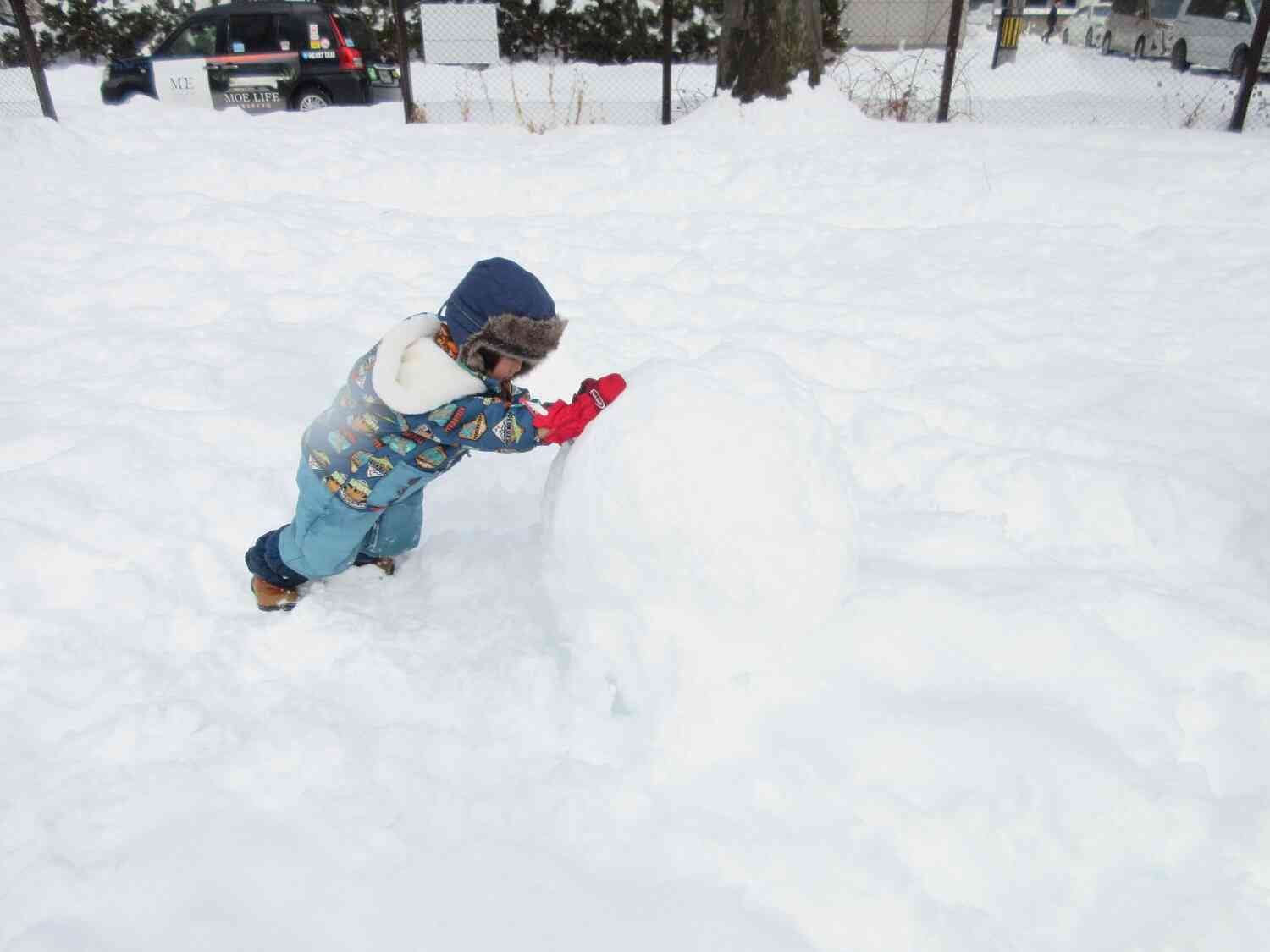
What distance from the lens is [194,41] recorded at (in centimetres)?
1052

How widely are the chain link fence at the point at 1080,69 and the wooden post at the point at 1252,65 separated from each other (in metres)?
0.52

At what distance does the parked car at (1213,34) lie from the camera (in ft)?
41.7

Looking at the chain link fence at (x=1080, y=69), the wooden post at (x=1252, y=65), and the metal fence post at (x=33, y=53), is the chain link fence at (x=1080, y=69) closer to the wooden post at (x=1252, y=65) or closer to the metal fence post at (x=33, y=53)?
the wooden post at (x=1252, y=65)

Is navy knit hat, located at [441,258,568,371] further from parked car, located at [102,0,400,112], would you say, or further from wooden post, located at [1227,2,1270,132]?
parked car, located at [102,0,400,112]

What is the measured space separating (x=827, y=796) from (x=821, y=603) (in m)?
0.46

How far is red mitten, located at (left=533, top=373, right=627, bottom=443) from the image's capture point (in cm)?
223

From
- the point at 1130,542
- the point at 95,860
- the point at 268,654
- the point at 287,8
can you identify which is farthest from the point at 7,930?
the point at 287,8

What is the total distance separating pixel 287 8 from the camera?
33.9ft

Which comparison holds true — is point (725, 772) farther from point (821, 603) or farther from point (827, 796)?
point (821, 603)

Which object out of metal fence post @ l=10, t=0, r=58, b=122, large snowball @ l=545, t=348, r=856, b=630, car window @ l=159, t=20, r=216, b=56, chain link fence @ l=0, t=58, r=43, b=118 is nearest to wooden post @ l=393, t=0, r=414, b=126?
metal fence post @ l=10, t=0, r=58, b=122

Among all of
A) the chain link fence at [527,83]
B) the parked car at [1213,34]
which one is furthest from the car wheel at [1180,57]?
the chain link fence at [527,83]

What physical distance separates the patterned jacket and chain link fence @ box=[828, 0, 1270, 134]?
6.67 m

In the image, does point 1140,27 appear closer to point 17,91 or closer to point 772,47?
point 772,47

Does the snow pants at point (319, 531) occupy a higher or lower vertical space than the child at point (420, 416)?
lower
